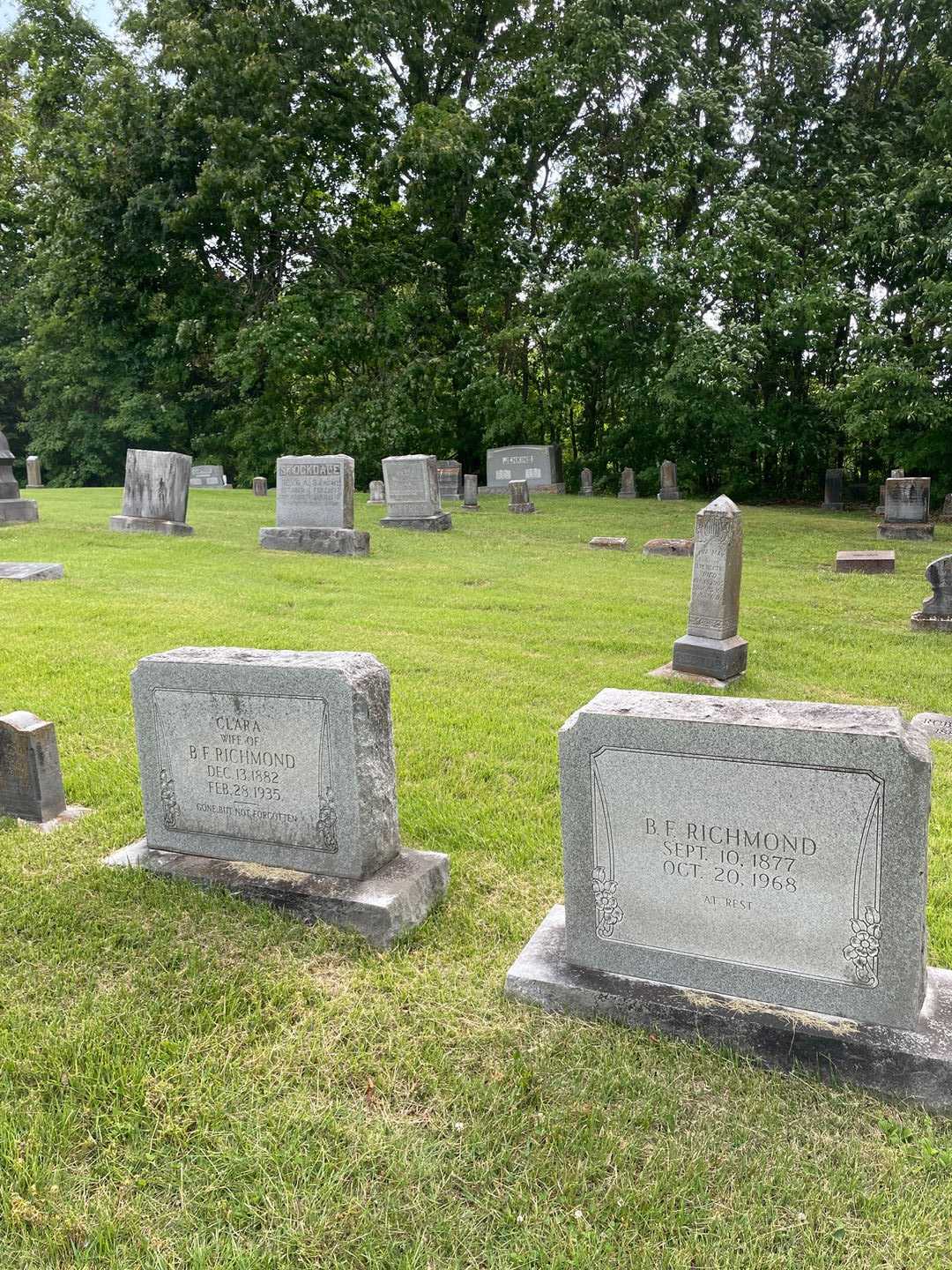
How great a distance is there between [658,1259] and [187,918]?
6.98 ft

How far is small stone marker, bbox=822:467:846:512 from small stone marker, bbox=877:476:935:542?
5906mm

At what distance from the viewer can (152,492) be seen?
14258mm

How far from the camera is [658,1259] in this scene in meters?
2.04

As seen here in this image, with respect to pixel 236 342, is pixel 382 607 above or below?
below

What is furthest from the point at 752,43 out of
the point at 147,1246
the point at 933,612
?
the point at 147,1246

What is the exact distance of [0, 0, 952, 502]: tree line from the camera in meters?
20.6

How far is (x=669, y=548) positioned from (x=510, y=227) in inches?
650

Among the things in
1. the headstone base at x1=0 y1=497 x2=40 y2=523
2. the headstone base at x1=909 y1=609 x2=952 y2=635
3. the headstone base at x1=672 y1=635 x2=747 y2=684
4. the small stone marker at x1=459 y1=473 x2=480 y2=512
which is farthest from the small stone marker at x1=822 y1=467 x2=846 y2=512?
the headstone base at x1=0 y1=497 x2=40 y2=523

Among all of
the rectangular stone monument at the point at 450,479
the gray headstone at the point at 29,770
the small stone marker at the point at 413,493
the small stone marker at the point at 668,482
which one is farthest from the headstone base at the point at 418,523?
the gray headstone at the point at 29,770

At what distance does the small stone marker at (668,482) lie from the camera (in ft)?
76.9

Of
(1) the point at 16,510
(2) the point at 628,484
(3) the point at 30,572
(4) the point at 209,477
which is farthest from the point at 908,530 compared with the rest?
(4) the point at 209,477

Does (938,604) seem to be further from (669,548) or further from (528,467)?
(528,467)

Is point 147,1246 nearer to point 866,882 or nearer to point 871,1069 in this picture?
point 871,1069

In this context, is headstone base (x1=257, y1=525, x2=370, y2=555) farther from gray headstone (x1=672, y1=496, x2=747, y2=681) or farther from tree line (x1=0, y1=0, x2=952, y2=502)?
tree line (x1=0, y1=0, x2=952, y2=502)
